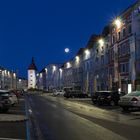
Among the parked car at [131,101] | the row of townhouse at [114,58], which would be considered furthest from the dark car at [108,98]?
the parked car at [131,101]

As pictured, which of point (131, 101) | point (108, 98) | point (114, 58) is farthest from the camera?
point (114, 58)

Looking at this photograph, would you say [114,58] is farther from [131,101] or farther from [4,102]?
[4,102]

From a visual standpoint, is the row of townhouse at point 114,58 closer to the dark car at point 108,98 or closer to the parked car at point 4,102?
the dark car at point 108,98

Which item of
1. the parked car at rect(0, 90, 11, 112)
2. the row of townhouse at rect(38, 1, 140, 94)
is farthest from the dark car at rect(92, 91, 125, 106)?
the parked car at rect(0, 90, 11, 112)

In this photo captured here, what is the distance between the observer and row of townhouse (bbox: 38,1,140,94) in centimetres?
6779

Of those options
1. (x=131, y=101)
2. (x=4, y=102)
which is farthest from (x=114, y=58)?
(x=4, y=102)

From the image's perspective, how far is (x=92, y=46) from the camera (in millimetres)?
114750

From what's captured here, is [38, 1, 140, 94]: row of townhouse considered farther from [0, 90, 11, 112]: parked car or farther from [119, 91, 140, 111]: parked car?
[0, 90, 11, 112]: parked car

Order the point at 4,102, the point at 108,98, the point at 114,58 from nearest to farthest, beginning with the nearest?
the point at 4,102 → the point at 108,98 → the point at 114,58

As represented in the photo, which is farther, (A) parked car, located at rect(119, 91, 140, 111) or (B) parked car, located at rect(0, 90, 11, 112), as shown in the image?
(A) parked car, located at rect(119, 91, 140, 111)

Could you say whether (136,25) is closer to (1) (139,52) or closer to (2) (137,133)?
(1) (139,52)

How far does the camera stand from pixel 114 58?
77250 millimetres

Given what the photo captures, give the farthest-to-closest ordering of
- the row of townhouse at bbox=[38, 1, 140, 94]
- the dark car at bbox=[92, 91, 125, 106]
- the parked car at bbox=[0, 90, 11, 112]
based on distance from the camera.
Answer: the row of townhouse at bbox=[38, 1, 140, 94], the dark car at bbox=[92, 91, 125, 106], the parked car at bbox=[0, 90, 11, 112]

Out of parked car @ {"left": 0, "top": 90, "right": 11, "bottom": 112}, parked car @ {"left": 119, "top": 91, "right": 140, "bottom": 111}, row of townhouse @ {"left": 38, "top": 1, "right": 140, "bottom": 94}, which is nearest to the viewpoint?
parked car @ {"left": 0, "top": 90, "right": 11, "bottom": 112}
